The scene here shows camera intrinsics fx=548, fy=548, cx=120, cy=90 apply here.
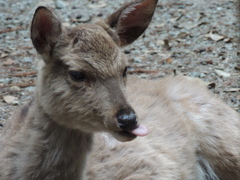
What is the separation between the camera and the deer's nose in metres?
3.68

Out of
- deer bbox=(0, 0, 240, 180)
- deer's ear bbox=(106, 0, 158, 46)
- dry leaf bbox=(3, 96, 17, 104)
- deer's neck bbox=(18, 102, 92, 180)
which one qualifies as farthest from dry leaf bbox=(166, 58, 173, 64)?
deer's neck bbox=(18, 102, 92, 180)

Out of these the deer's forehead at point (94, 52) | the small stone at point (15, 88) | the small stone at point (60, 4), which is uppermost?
the deer's forehead at point (94, 52)

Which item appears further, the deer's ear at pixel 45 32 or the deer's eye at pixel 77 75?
the deer's ear at pixel 45 32

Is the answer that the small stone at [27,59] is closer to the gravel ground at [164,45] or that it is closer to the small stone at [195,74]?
the gravel ground at [164,45]

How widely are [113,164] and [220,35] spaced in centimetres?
519

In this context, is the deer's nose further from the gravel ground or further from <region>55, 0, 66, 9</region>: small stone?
<region>55, 0, 66, 9</region>: small stone

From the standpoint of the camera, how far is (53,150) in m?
4.18

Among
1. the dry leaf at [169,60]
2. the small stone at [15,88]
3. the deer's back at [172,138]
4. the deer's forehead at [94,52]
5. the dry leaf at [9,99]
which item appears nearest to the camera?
the deer's forehead at [94,52]

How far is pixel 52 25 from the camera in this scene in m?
4.12

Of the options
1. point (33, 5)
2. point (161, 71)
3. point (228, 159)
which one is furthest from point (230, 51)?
point (33, 5)

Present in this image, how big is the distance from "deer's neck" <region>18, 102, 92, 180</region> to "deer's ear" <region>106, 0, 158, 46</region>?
94 centimetres

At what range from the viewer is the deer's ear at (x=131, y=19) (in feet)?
14.8

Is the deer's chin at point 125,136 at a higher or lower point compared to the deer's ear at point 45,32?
lower

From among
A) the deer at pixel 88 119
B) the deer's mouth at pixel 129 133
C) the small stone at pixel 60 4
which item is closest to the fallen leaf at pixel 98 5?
the small stone at pixel 60 4
